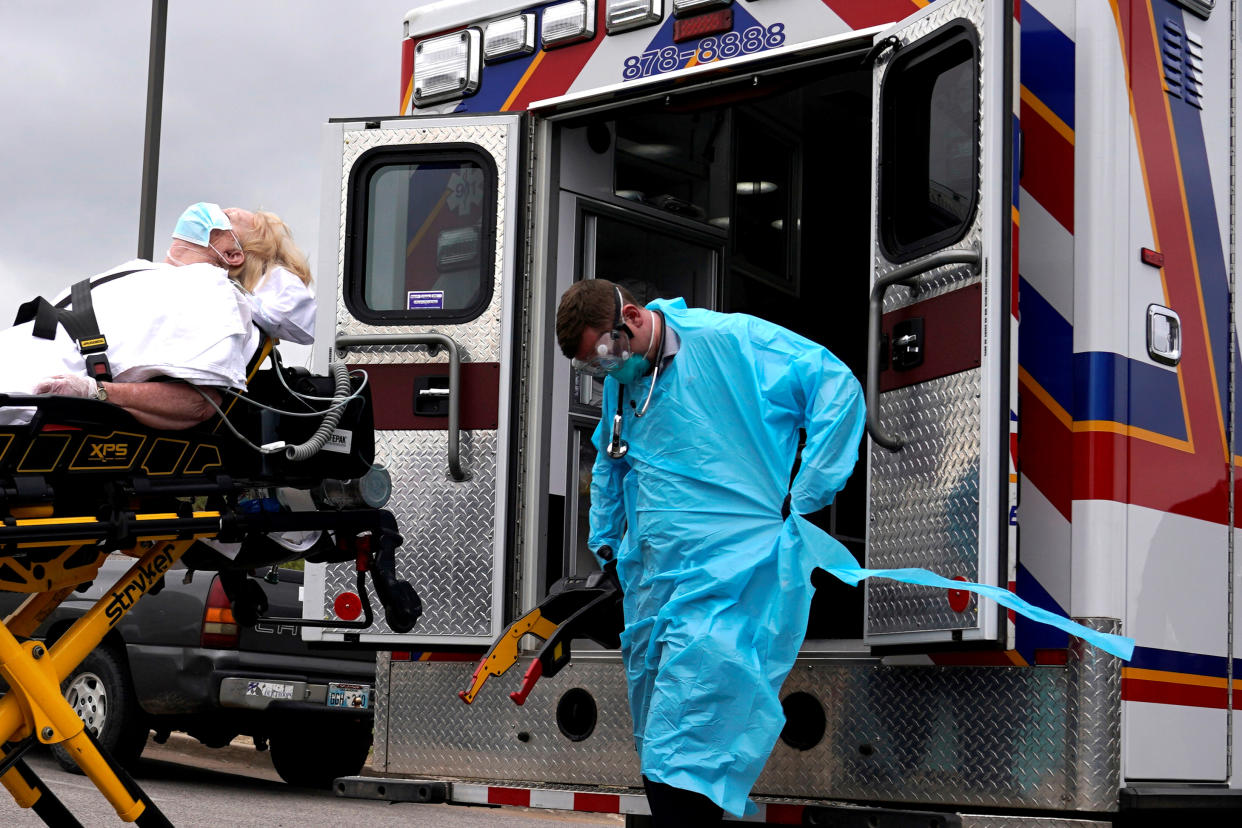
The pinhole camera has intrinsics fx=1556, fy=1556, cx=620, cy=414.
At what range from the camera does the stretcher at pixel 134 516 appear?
3777 millimetres

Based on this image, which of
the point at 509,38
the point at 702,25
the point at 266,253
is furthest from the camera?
the point at 509,38

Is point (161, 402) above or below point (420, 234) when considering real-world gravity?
below

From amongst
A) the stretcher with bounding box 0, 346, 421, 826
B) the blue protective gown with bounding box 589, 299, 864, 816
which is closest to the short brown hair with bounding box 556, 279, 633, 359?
the blue protective gown with bounding box 589, 299, 864, 816

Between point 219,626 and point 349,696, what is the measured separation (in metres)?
0.73

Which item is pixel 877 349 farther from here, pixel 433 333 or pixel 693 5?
pixel 433 333

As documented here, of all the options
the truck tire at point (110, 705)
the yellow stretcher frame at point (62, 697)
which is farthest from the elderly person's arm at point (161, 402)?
the truck tire at point (110, 705)

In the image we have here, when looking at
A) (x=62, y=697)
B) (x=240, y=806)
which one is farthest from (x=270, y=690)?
(x=62, y=697)

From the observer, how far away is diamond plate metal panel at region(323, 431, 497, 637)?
521 cm

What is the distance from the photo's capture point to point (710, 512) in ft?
13.4

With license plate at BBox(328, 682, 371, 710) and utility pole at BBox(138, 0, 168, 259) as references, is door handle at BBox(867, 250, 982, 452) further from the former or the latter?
utility pole at BBox(138, 0, 168, 259)

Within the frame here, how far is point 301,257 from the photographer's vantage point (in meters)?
4.70

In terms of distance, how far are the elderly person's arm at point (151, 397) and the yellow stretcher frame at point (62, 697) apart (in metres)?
0.25

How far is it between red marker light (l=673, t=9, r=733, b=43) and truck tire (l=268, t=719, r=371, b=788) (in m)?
4.74

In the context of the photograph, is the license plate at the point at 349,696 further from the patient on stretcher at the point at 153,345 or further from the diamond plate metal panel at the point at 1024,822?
the diamond plate metal panel at the point at 1024,822
